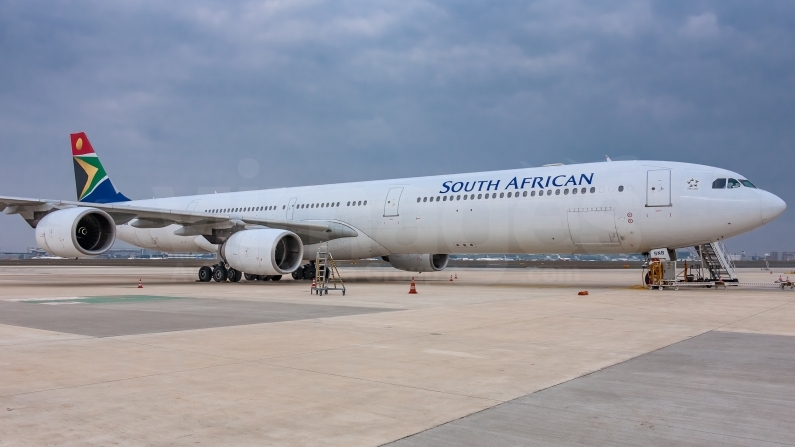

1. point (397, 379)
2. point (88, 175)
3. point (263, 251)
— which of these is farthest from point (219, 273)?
point (397, 379)

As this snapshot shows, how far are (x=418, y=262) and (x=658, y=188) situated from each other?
9005 millimetres

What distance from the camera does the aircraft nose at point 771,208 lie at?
561 inches

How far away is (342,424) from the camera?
374 centimetres

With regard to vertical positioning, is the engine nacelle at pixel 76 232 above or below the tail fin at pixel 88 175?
below

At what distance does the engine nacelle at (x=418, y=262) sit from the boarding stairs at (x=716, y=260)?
843 cm

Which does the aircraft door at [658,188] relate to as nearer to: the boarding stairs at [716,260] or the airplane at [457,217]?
the airplane at [457,217]

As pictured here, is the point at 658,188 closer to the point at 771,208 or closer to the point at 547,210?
the point at 771,208

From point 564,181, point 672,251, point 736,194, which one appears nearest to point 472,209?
point 564,181

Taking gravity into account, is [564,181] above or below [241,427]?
above

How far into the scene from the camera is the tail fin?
25938 millimetres

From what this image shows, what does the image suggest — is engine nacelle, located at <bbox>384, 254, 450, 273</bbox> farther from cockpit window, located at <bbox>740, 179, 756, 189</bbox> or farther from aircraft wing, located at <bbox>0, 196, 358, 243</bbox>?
cockpit window, located at <bbox>740, 179, 756, 189</bbox>

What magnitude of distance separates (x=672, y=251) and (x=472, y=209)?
17.1 ft

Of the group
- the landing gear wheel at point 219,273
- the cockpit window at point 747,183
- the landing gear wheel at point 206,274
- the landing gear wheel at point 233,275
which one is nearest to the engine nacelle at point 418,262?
the landing gear wheel at point 233,275

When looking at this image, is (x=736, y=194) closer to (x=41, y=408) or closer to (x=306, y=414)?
(x=306, y=414)
